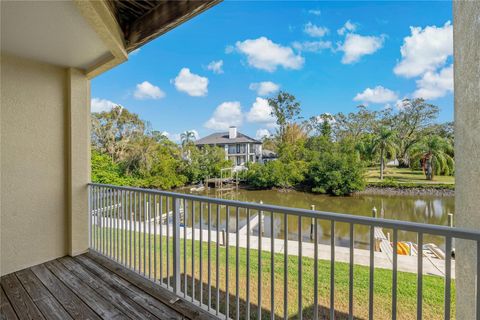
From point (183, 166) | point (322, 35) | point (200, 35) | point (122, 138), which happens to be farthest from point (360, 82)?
point (122, 138)

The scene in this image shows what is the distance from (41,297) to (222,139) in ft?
92.6

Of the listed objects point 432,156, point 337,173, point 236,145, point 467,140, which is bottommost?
point 337,173

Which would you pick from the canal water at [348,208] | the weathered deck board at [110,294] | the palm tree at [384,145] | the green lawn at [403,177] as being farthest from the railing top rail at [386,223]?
the palm tree at [384,145]

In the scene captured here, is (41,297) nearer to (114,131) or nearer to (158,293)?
(158,293)

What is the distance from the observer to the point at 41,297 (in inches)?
86.9

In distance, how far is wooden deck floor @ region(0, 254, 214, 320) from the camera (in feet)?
6.47

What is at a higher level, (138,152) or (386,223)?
(138,152)

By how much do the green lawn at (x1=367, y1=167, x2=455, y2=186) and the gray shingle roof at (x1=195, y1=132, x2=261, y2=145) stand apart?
13.8m

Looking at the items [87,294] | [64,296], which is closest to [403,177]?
[87,294]

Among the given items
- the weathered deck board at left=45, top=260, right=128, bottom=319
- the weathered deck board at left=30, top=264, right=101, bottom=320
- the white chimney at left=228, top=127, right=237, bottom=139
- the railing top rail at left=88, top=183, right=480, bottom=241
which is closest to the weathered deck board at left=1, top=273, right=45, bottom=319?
the weathered deck board at left=30, top=264, right=101, bottom=320

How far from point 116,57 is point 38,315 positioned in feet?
8.30

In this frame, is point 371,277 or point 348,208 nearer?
point 371,277

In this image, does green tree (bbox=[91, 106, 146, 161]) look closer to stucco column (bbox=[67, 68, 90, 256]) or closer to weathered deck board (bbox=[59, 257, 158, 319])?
stucco column (bbox=[67, 68, 90, 256])

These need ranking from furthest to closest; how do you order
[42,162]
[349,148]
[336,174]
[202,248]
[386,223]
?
[349,148]
[336,174]
[42,162]
[202,248]
[386,223]
